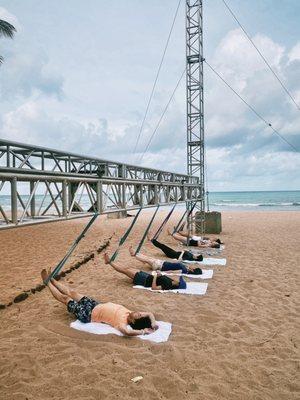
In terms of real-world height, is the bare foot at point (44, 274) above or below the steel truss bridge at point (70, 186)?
below

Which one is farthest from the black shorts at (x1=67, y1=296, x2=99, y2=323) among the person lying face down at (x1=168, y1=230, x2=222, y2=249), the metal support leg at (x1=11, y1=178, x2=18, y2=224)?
the person lying face down at (x1=168, y1=230, x2=222, y2=249)

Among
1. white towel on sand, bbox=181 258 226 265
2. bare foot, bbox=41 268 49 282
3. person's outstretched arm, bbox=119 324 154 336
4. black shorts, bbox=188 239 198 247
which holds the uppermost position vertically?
bare foot, bbox=41 268 49 282

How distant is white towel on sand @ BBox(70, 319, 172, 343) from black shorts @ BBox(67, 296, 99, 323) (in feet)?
0.36

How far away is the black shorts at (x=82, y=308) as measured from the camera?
5.99 meters

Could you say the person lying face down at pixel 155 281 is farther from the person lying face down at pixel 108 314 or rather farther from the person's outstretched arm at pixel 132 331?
the person's outstretched arm at pixel 132 331

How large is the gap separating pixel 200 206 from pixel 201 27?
398 inches

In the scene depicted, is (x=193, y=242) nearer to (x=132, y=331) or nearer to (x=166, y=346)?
(x=132, y=331)

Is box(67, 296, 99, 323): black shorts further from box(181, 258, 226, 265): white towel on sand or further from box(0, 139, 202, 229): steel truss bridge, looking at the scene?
box(181, 258, 226, 265): white towel on sand

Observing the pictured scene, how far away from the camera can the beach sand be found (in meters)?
4.18

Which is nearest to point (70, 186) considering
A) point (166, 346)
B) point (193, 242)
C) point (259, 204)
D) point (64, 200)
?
point (64, 200)

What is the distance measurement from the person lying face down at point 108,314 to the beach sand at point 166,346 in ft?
0.81

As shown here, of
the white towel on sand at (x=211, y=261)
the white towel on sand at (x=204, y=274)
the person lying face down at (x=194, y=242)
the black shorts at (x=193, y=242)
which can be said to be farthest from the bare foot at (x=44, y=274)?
the black shorts at (x=193, y=242)

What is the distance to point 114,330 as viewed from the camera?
5.71 m

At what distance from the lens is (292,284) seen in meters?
8.71
